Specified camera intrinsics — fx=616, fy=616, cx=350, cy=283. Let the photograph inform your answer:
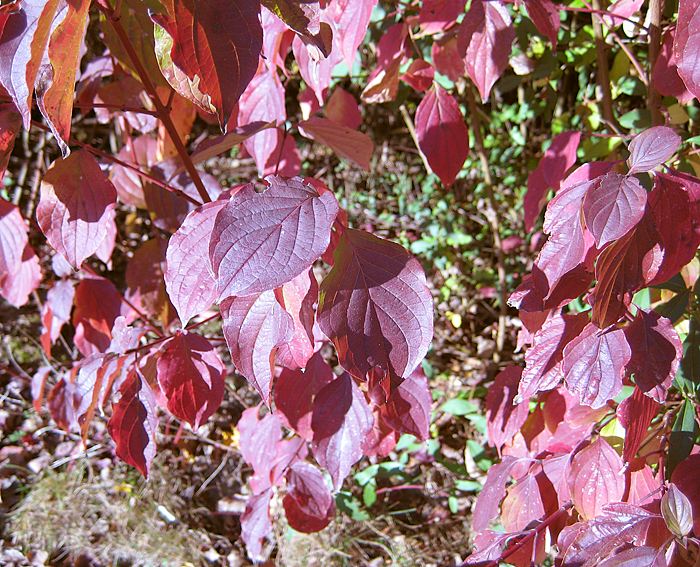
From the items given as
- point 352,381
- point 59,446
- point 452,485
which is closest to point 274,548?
point 452,485

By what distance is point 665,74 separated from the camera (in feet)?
4.07

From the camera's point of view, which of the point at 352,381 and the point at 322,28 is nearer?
the point at 322,28

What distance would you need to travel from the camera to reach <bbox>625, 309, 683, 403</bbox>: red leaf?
0.92 metres

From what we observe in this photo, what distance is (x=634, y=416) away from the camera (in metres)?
0.99

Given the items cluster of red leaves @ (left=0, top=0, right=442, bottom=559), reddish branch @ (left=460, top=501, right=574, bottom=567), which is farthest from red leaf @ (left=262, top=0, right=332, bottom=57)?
reddish branch @ (left=460, top=501, right=574, bottom=567)

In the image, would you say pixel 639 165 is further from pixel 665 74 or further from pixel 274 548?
pixel 274 548

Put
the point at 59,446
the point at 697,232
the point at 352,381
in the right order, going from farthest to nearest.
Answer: the point at 59,446, the point at 352,381, the point at 697,232

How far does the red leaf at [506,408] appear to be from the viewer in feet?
4.47

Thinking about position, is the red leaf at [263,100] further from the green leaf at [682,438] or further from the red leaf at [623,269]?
the green leaf at [682,438]

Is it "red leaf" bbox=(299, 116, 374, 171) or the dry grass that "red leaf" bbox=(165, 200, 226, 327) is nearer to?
"red leaf" bbox=(299, 116, 374, 171)

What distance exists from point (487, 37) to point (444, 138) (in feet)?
0.82

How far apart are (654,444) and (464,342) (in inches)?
64.6

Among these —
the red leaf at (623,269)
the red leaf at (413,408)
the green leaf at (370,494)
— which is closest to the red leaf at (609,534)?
the red leaf at (623,269)

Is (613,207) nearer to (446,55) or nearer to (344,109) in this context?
(446,55)
